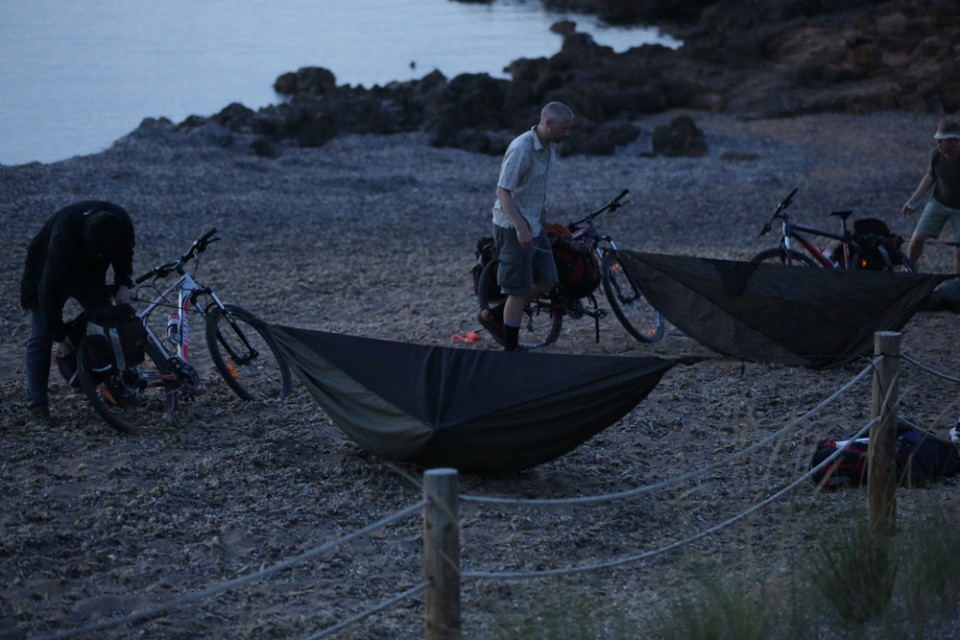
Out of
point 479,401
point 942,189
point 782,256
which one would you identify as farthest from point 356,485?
point 942,189

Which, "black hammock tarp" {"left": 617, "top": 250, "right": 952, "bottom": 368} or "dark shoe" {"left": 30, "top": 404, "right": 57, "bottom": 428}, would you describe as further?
"black hammock tarp" {"left": 617, "top": 250, "right": 952, "bottom": 368}

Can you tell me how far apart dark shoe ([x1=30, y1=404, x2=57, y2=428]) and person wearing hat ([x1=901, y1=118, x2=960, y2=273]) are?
613 cm

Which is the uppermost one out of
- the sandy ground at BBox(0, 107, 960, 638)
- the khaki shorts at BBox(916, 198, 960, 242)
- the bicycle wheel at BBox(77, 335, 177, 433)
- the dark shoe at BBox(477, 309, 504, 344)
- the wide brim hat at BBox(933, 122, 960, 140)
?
the wide brim hat at BBox(933, 122, 960, 140)

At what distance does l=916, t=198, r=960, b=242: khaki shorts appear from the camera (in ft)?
29.2

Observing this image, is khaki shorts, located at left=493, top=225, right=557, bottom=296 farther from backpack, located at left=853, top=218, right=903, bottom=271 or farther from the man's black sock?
backpack, located at left=853, top=218, right=903, bottom=271

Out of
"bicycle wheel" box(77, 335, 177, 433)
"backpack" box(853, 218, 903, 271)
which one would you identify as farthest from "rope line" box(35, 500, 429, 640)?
"backpack" box(853, 218, 903, 271)

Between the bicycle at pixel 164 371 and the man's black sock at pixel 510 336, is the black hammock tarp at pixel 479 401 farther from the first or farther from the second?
the man's black sock at pixel 510 336

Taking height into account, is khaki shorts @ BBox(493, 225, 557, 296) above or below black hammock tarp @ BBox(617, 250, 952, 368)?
above

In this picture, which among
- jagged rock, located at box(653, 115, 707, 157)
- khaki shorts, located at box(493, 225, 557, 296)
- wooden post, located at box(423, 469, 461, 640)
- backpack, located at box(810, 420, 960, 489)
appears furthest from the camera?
jagged rock, located at box(653, 115, 707, 157)

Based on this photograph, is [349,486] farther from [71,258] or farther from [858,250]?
[858,250]

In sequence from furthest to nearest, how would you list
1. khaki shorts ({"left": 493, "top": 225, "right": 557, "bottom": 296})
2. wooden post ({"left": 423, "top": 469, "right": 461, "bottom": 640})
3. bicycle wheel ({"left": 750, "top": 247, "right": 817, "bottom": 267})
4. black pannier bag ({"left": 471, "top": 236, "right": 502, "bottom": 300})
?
bicycle wheel ({"left": 750, "top": 247, "right": 817, "bottom": 267}) < black pannier bag ({"left": 471, "top": 236, "right": 502, "bottom": 300}) < khaki shorts ({"left": 493, "top": 225, "right": 557, "bottom": 296}) < wooden post ({"left": 423, "top": 469, "right": 461, "bottom": 640})

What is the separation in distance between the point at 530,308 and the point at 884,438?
3.46 meters

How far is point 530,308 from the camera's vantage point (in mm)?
7691

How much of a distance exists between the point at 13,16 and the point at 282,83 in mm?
33961
